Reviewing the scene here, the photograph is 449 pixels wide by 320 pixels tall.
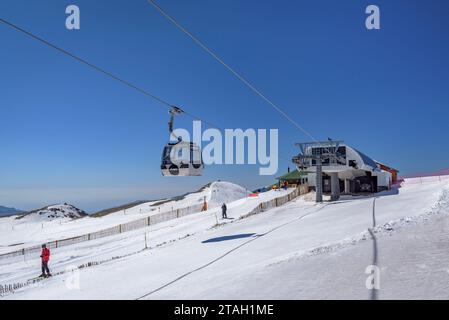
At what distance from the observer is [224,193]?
185 feet

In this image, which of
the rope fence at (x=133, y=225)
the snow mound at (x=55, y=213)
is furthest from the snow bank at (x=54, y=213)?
the rope fence at (x=133, y=225)

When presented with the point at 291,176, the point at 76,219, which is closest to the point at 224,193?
the point at 291,176

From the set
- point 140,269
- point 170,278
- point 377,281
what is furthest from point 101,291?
point 377,281

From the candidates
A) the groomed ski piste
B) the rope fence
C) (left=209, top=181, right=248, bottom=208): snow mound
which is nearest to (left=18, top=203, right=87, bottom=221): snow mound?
(left=209, top=181, right=248, bottom=208): snow mound

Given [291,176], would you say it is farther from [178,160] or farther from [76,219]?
[178,160]

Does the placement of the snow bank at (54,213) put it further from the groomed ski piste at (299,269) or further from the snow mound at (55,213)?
the groomed ski piste at (299,269)

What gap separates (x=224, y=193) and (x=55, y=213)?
35085 mm

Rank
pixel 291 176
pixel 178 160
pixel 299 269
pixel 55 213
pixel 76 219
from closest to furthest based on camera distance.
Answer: pixel 299 269 < pixel 178 160 < pixel 76 219 < pixel 291 176 < pixel 55 213

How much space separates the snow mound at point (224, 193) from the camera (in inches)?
2005

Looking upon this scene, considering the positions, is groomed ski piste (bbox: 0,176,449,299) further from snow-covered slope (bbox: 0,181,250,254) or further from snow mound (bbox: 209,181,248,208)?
snow mound (bbox: 209,181,248,208)

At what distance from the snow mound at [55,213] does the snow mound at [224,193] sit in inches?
1060
